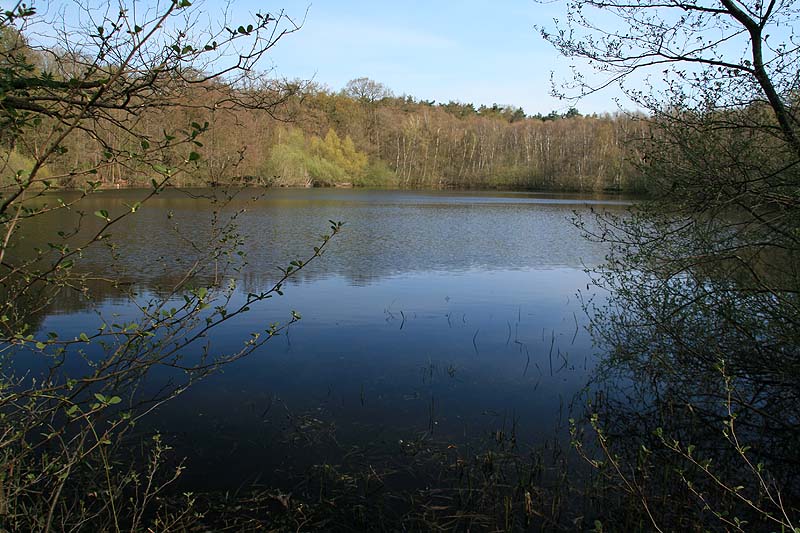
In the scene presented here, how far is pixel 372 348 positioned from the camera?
314 inches

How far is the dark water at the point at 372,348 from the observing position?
17.4 ft

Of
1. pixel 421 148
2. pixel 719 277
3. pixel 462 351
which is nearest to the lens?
pixel 719 277

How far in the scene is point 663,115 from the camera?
536 cm

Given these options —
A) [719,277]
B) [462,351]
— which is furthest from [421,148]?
[719,277]

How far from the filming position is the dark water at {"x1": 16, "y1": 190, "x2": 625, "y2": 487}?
5312mm

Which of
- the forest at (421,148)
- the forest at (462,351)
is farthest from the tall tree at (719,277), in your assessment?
the forest at (421,148)

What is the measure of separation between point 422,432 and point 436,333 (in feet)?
11.3

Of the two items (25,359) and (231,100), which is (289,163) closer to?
(25,359)

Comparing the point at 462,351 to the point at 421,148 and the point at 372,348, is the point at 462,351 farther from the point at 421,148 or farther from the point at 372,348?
the point at 421,148

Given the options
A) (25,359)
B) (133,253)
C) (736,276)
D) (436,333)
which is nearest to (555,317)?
(436,333)

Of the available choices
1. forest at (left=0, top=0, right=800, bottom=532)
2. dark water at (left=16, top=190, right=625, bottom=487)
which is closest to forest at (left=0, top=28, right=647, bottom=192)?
dark water at (left=16, top=190, right=625, bottom=487)

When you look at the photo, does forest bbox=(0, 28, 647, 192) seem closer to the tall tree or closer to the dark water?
the dark water

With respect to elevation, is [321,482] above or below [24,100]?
below

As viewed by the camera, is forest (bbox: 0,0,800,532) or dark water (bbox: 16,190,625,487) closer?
forest (bbox: 0,0,800,532)
